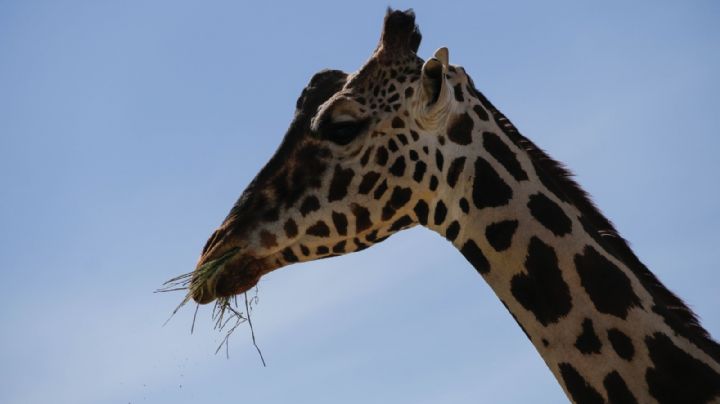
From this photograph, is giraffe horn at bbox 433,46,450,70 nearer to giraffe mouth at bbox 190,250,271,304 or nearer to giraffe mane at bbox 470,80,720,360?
giraffe mane at bbox 470,80,720,360

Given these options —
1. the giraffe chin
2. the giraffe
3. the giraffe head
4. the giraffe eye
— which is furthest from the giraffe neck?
the giraffe chin

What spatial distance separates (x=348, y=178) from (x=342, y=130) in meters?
0.35

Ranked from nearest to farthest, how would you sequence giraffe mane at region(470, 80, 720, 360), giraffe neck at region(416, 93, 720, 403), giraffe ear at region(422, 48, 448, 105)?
1. giraffe neck at region(416, 93, 720, 403)
2. giraffe mane at region(470, 80, 720, 360)
3. giraffe ear at region(422, 48, 448, 105)

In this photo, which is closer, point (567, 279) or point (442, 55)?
point (567, 279)

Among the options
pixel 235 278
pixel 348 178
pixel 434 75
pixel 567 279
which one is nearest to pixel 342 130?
pixel 348 178

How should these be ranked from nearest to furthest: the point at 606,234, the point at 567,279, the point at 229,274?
the point at 567,279, the point at 606,234, the point at 229,274

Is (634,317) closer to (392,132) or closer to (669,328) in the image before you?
(669,328)

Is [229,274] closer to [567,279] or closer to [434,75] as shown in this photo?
[434,75]

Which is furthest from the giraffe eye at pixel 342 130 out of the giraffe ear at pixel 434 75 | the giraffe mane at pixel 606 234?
the giraffe mane at pixel 606 234

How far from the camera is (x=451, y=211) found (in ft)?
21.2

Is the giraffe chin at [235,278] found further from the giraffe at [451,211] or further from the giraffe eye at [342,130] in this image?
the giraffe eye at [342,130]

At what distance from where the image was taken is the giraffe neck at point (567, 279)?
5.57m

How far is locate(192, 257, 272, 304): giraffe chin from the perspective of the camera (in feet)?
22.0

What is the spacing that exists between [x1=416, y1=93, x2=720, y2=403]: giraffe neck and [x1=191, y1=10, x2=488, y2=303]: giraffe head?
211 millimetres
